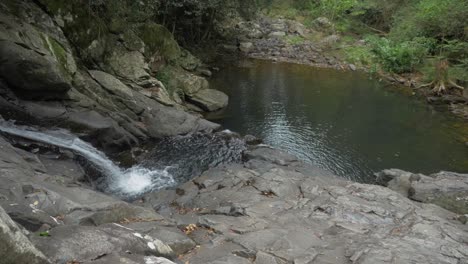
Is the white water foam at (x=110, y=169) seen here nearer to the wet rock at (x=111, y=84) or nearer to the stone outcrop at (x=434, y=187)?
the wet rock at (x=111, y=84)

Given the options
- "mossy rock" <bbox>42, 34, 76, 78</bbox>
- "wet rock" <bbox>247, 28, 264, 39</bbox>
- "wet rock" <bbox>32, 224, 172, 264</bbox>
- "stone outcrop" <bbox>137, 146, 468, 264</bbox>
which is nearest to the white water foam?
"stone outcrop" <bbox>137, 146, 468, 264</bbox>

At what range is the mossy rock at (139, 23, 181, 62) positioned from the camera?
19.9 m

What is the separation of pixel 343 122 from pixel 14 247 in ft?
59.0

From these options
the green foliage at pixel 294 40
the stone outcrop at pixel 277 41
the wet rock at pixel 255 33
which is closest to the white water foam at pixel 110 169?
the stone outcrop at pixel 277 41

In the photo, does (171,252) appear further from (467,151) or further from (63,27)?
(467,151)

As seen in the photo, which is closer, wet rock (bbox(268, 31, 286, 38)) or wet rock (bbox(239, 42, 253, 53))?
wet rock (bbox(239, 42, 253, 53))

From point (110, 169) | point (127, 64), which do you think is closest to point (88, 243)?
point (110, 169)

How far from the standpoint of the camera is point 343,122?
20.1m

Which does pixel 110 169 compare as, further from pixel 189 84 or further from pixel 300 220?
pixel 189 84

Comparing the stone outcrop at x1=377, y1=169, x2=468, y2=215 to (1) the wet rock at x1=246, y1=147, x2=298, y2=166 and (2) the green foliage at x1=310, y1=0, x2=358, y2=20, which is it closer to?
(1) the wet rock at x1=246, y1=147, x2=298, y2=166

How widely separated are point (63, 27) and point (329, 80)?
18.8m

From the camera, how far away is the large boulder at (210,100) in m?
19.8

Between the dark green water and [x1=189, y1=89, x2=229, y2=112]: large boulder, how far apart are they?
51 centimetres

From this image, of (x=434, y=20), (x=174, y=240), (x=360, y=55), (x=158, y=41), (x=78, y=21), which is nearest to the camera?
(x=174, y=240)
